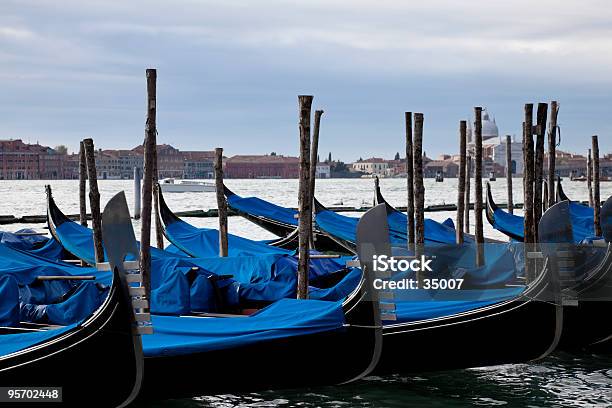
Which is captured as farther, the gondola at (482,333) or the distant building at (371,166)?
the distant building at (371,166)

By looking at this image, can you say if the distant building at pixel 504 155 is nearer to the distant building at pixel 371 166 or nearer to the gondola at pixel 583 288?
the distant building at pixel 371 166

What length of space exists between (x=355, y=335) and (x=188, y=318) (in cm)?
93

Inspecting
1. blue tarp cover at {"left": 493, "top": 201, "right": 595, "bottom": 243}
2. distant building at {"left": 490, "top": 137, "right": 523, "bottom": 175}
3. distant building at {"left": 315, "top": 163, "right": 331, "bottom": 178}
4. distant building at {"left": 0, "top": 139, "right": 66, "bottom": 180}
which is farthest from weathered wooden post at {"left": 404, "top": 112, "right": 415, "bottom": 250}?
distant building at {"left": 315, "top": 163, "right": 331, "bottom": 178}

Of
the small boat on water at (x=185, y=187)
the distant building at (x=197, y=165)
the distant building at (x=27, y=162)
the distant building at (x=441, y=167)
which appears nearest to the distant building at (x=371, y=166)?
the distant building at (x=441, y=167)

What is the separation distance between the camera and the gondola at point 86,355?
4.73 m

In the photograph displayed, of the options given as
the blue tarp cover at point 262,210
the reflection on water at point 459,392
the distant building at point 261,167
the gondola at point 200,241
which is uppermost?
the distant building at point 261,167

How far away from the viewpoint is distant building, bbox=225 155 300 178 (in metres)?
94.5

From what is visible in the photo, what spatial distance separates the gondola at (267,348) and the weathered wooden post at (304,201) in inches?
43.7

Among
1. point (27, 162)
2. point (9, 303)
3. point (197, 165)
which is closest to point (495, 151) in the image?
point (197, 165)

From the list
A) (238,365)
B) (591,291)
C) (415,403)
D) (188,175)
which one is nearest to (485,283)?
(591,291)

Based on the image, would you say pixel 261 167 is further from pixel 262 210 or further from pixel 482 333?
pixel 482 333

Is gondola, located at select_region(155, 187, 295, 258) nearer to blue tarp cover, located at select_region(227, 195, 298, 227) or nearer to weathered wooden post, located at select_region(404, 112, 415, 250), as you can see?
weathered wooden post, located at select_region(404, 112, 415, 250)

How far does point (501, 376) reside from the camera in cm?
643

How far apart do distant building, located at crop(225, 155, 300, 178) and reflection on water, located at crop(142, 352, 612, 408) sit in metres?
86.9
